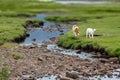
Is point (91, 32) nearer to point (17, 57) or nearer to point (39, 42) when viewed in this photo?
point (39, 42)

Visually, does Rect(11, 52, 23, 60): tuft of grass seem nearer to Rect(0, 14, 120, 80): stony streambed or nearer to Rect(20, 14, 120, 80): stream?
Rect(0, 14, 120, 80): stony streambed

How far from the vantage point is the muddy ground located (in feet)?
142

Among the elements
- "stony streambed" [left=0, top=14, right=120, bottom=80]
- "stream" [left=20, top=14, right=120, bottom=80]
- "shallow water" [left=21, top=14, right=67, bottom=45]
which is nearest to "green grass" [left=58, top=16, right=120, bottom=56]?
"stream" [left=20, top=14, right=120, bottom=80]

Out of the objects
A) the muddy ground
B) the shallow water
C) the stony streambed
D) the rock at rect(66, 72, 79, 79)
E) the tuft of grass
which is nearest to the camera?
the rock at rect(66, 72, 79, 79)

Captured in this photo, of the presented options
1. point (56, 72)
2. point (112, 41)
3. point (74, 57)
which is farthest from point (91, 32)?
point (56, 72)

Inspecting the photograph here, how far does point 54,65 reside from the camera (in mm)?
47750

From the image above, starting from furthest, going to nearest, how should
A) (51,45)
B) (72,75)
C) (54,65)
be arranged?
(51,45) → (54,65) → (72,75)

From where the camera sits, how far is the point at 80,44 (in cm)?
6100

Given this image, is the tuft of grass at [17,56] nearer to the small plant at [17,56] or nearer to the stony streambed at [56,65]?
the small plant at [17,56]

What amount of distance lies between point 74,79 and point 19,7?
111011mm

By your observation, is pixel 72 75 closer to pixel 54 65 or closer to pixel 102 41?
pixel 54 65

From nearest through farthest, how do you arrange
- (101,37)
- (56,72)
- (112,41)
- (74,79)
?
1. (74,79)
2. (56,72)
3. (112,41)
4. (101,37)

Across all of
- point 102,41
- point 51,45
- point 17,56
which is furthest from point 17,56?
point 51,45

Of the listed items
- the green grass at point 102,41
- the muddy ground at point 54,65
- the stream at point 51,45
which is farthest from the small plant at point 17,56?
the green grass at point 102,41
